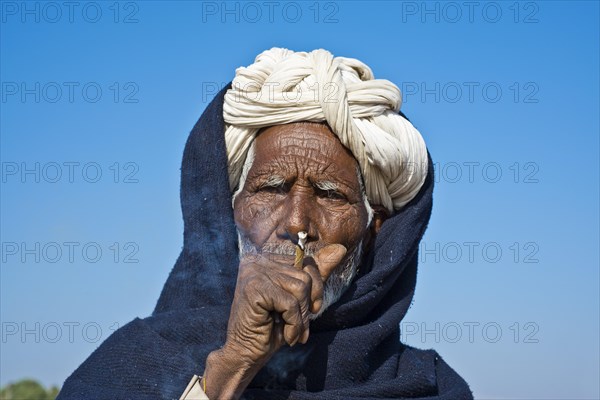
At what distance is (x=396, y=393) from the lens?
405 cm

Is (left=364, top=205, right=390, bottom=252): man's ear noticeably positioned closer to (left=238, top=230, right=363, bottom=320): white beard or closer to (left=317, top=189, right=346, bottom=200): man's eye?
(left=238, top=230, right=363, bottom=320): white beard

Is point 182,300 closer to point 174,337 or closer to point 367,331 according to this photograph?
point 174,337

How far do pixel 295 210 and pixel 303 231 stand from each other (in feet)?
0.38

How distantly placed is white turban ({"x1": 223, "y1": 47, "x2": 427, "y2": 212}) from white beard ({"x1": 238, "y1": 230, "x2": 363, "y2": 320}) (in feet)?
1.08

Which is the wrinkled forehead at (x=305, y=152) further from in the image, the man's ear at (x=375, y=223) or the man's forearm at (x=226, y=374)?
the man's forearm at (x=226, y=374)

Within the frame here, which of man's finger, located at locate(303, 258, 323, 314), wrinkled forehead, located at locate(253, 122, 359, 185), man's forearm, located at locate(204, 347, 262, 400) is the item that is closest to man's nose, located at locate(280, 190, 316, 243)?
wrinkled forehead, located at locate(253, 122, 359, 185)

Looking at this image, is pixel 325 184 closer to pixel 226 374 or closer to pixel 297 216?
pixel 297 216

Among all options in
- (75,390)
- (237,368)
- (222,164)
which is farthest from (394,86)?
(75,390)

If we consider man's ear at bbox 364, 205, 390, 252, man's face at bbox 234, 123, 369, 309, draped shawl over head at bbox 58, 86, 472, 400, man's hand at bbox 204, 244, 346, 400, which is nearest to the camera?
man's hand at bbox 204, 244, 346, 400

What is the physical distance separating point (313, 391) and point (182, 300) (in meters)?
0.72

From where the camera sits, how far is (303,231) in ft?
12.7

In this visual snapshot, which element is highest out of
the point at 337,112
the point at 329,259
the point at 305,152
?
the point at 337,112

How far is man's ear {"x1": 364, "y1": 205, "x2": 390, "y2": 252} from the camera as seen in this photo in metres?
4.36

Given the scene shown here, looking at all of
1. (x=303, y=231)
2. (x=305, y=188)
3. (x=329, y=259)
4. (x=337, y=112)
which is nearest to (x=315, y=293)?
(x=329, y=259)
